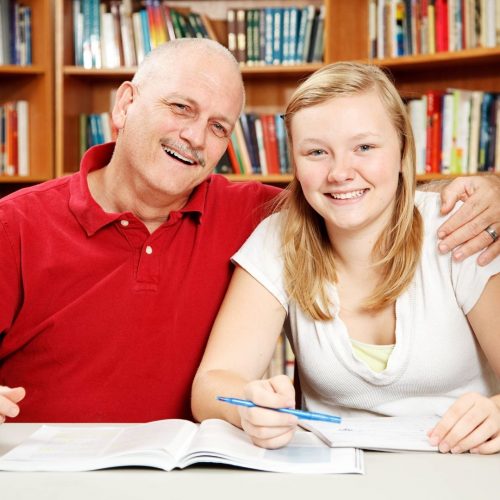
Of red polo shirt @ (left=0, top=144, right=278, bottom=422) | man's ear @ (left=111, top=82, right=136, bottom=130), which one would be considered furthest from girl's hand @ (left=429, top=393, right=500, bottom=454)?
man's ear @ (left=111, top=82, right=136, bottom=130)

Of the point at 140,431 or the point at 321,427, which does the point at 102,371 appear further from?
the point at 321,427

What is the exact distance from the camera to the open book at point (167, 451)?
103cm

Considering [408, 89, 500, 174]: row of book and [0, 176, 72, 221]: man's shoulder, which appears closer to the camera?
[0, 176, 72, 221]: man's shoulder

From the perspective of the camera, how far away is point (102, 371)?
1.57 m

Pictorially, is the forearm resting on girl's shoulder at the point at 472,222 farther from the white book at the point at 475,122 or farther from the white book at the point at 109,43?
the white book at the point at 109,43

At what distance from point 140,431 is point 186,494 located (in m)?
0.27

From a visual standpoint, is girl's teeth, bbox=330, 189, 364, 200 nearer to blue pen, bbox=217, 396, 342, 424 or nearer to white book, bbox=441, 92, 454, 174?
blue pen, bbox=217, 396, 342, 424

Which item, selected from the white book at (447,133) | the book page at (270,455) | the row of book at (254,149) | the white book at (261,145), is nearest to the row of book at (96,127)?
the row of book at (254,149)

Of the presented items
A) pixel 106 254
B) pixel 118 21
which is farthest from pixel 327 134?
pixel 118 21

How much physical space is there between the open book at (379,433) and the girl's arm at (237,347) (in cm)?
14

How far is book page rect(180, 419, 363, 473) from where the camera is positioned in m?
1.03

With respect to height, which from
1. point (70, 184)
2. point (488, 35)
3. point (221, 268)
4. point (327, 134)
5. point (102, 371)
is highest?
point (488, 35)

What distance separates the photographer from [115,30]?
310 centimetres

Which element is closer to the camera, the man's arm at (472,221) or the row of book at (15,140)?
the man's arm at (472,221)
